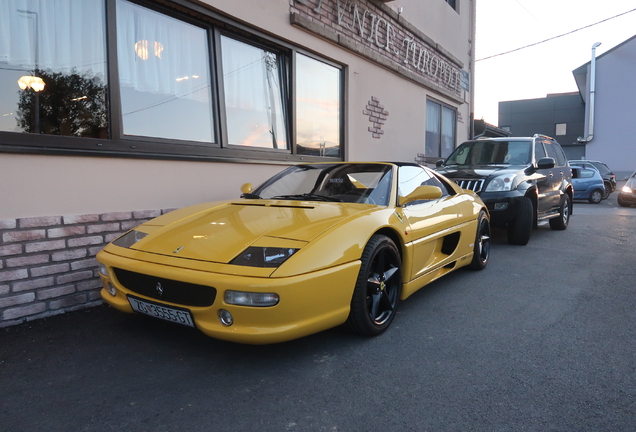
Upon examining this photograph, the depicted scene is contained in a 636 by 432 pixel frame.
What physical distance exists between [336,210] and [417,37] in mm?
7265

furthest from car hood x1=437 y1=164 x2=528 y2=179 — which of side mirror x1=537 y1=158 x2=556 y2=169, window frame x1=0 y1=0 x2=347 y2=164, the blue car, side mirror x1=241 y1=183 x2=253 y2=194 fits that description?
the blue car

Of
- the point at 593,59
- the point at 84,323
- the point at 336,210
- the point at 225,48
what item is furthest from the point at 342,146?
the point at 593,59

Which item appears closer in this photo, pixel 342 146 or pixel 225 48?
pixel 225 48

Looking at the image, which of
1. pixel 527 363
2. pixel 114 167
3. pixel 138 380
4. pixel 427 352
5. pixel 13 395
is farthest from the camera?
pixel 114 167

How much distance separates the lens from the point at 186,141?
4.48 metres

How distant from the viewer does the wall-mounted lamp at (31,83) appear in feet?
10.9

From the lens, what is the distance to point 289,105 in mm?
5906

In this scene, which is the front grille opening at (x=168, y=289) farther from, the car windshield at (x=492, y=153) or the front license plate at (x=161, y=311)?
→ the car windshield at (x=492, y=153)

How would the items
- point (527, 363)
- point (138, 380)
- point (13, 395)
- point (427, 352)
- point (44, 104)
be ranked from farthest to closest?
1. point (44, 104)
2. point (427, 352)
3. point (527, 363)
4. point (138, 380)
5. point (13, 395)

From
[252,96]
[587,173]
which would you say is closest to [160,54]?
[252,96]

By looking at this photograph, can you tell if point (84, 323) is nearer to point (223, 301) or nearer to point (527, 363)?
point (223, 301)

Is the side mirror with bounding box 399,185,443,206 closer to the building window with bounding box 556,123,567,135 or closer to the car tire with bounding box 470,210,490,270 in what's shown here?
the car tire with bounding box 470,210,490,270

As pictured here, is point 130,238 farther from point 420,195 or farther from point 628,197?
point 628,197

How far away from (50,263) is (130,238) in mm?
933
